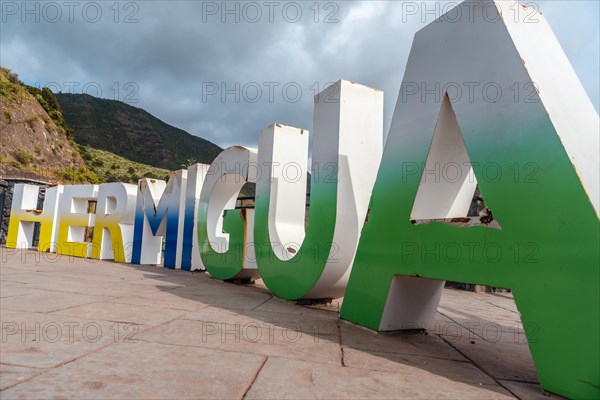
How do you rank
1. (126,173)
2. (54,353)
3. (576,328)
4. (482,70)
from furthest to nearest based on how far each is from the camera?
(126,173)
(482,70)
(54,353)
(576,328)

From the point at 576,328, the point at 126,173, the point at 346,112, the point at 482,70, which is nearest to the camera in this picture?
the point at 576,328

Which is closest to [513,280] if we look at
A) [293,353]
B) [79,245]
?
[293,353]

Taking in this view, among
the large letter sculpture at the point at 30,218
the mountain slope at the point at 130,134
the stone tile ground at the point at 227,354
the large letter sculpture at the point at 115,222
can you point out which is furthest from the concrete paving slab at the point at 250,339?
the mountain slope at the point at 130,134

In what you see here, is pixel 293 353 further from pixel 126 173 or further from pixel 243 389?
pixel 126 173

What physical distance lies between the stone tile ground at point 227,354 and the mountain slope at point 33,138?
2869 cm

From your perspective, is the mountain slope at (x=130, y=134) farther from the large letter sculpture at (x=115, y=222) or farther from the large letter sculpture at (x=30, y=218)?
the large letter sculpture at (x=115, y=222)

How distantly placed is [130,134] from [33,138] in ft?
165

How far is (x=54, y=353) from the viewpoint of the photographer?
244cm

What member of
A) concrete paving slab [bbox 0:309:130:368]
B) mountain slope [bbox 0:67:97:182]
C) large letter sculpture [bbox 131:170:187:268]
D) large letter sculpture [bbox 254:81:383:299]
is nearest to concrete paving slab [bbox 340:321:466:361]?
large letter sculpture [bbox 254:81:383:299]

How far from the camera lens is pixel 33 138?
3400 centimetres

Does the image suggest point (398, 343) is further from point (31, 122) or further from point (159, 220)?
point (31, 122)

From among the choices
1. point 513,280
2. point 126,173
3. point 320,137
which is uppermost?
point 126,173

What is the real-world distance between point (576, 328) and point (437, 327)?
232 centimetres

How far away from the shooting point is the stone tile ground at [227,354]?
6.68ft
